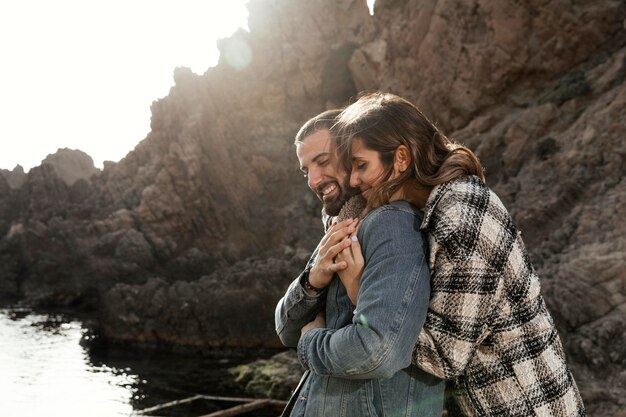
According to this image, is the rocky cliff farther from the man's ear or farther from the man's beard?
the man's ear

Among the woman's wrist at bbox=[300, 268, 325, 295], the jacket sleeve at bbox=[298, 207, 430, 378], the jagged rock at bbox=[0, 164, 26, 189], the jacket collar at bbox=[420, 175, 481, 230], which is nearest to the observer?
the jacket sleeve at bbox=[298, 207, 430, 378]

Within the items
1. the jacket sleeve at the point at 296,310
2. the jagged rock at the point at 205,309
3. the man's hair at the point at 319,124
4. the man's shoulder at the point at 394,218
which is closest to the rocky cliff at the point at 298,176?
the jagged rock at the point at 205,309

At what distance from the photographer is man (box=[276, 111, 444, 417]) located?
224 centimetres

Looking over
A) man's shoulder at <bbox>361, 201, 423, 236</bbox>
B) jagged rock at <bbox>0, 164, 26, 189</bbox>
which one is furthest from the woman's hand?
jagged rock at <bbox>0, 164, 26, 189</bbox>

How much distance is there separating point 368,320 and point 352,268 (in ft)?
1.14

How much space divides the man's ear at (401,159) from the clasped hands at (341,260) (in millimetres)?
364

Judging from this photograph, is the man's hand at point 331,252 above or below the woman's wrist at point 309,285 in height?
above

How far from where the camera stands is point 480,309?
2352 millimetres

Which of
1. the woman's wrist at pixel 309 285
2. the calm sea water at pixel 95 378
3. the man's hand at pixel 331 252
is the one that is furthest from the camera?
the calm sea water at pixel 95 378

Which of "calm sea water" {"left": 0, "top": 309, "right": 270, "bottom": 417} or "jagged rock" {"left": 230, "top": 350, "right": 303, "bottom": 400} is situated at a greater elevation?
"calm sea water" {"left": 0, "top": 309, "right": 270, "bottom": 417}

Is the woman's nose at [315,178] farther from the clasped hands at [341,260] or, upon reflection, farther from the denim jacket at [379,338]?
the denim jacket at [379,338]

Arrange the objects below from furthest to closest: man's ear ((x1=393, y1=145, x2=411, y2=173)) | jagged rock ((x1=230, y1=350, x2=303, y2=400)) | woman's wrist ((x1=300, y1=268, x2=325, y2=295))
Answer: jagged rock ((x1=230, y1=350, x2=303, y2=400))
woman's wrist ((x1=300, y1=268, x2=325, y2=295))
man's ear ((x1=393, y1=145, x2=411, y2=173))

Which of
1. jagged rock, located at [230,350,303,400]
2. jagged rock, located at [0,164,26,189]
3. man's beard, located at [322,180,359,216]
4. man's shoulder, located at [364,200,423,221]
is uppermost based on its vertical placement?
jagged rock, located at [0,164,26,189]

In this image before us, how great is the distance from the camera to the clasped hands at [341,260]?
8.30 ft
